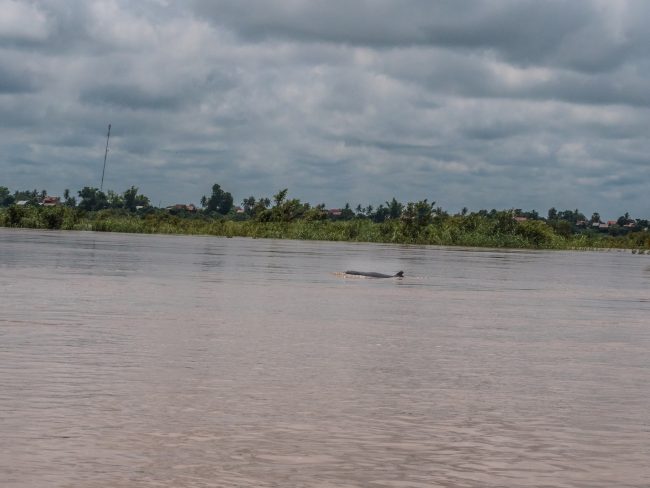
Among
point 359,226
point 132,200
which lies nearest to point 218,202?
point 132,200

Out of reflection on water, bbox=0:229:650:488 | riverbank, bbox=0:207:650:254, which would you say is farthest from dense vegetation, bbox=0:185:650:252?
reflection on water, bbox=0:229:650:488

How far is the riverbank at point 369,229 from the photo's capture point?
97875mm

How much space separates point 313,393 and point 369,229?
3620 inches

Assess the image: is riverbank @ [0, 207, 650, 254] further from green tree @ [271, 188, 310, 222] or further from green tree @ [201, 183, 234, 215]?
green tree @ [201, 183, 234, 215]

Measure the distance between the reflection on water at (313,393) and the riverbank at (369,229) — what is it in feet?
236

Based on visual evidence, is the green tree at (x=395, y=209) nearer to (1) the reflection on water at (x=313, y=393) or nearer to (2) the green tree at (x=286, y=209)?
(2) the green tree at (x=286, y=209)

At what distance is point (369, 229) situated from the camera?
341ft

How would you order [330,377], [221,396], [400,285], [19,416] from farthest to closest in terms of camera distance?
[400,285]
[330,377]
[221,396]
[19,416]

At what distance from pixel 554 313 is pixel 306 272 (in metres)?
15.4

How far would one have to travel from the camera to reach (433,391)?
12.7 metres

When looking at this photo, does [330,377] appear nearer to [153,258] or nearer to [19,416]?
[19,416]

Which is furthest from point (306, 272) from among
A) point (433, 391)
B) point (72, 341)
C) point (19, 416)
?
point (19, 416)

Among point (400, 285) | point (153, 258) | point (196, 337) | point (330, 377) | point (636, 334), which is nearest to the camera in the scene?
point (330, 377)

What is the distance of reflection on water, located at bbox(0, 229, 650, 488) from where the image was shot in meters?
8.72
